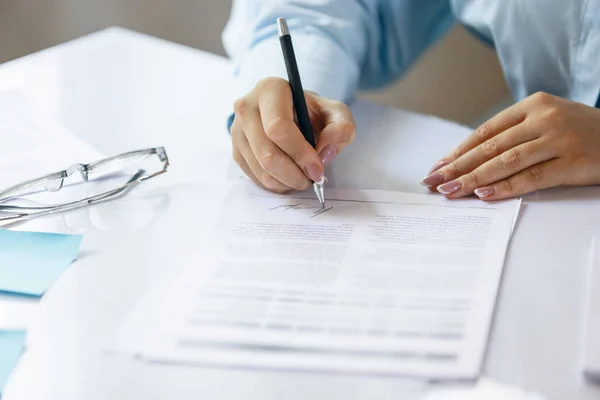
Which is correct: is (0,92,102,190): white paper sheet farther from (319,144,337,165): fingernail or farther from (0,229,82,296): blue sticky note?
(319,144,337,165): fingernail

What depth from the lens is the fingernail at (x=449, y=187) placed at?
71 cm

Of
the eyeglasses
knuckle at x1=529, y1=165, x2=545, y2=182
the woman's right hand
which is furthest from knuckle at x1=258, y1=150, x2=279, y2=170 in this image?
knuckle at x1=529, y1=165, x2=545, y2=182

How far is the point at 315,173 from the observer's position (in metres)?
0.72

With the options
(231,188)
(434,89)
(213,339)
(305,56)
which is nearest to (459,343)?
(213,339)

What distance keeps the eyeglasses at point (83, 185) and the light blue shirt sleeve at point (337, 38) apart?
178 mm

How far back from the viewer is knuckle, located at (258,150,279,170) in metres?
0.72

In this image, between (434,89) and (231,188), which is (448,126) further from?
(434,89)

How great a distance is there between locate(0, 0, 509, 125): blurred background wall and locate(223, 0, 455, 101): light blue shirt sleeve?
0.72m

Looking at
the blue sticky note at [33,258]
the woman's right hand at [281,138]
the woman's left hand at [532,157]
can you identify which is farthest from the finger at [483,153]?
the blue sticky note at [33,258]

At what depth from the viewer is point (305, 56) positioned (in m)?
0.93

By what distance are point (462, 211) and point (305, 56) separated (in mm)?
343

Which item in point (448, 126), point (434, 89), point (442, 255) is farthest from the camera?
point (434, 89)

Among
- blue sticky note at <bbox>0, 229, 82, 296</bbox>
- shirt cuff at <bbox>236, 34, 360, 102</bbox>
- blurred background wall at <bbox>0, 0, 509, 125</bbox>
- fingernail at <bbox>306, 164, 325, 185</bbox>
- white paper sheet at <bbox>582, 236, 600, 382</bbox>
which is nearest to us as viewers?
white paper sheet at <bbox>582, 236, 600, 382</bbox>

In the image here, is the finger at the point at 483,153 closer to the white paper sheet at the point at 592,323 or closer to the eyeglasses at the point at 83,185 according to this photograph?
the white paper sheet at the point at 592,323
